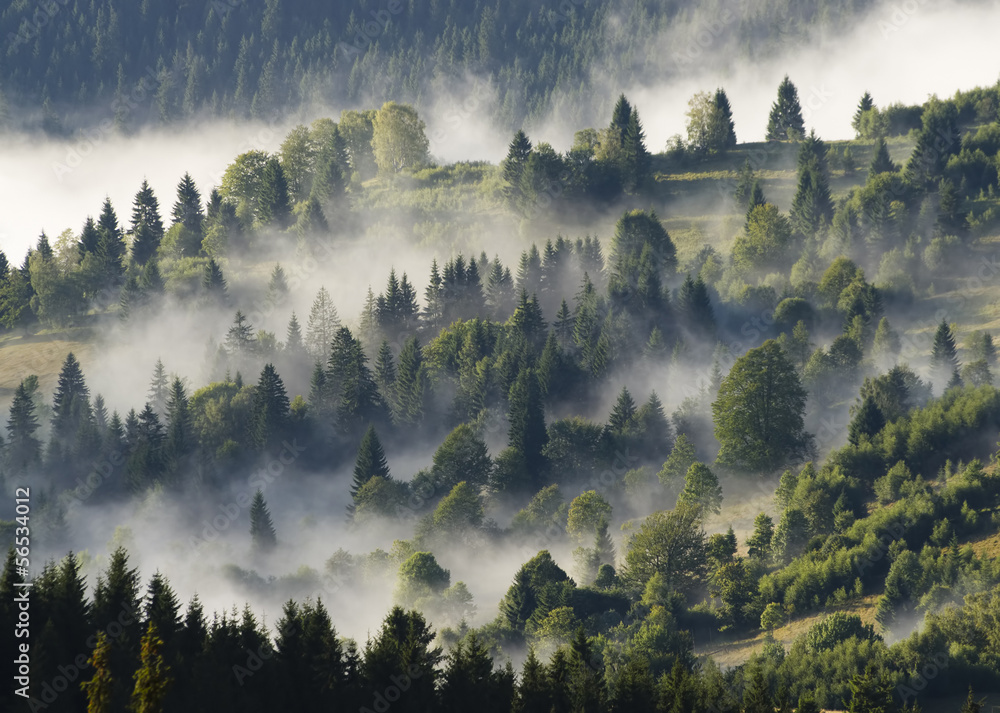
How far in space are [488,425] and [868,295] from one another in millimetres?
43221

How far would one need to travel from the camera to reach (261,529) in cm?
14800

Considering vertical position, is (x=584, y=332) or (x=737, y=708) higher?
(x=584, y=332)

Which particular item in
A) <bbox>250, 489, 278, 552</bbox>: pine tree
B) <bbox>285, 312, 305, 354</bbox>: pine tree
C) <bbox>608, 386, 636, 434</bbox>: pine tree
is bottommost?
<bbox>250, 489, 278, 552</bbox>: pine tree

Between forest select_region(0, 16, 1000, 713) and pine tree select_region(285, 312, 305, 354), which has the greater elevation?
pine tree select_region(285, 312, 305, 354)

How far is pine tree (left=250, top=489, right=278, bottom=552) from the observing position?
148m

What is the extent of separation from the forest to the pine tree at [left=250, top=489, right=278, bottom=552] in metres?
0.29

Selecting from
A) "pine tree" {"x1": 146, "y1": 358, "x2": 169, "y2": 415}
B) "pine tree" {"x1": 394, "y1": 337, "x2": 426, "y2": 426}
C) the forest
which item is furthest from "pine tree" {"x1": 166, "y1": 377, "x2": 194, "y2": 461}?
"pine tree" {"x1": 394, "y1": 337, "x2": 426, "y2": 426}

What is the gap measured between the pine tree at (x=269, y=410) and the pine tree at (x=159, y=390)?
16.2 m

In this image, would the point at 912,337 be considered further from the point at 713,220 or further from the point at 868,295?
the point at 713,220

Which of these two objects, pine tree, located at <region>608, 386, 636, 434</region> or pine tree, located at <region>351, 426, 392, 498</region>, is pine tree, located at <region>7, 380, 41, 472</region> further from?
pine tree, located at <region>608, 386, 636, 434</region>

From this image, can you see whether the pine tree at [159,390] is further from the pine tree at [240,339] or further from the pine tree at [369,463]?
the pine tree at [369,463]

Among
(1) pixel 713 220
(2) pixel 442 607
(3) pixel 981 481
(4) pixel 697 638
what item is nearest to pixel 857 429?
(3) pixel 981 481

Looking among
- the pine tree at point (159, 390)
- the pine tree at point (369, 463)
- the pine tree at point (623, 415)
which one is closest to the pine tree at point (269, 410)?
the pine tree at point (369, 463)

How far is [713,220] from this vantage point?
19712cm
